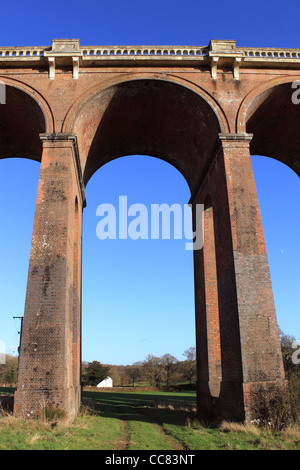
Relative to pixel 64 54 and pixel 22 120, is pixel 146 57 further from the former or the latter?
pixel 22 120

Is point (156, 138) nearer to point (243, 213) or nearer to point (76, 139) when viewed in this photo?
point (76, 139)

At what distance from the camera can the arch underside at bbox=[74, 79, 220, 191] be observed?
14.9m

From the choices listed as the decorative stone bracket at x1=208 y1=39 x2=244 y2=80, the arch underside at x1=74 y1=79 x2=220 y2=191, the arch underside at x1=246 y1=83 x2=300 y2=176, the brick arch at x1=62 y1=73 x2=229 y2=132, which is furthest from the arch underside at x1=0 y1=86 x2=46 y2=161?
the arch underside at x1=246 y1=83 x2=300 y2=176

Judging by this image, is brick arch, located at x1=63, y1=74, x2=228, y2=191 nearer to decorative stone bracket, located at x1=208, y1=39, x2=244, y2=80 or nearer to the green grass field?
decorative stone bracket, located at x1=208, y1=39, x2=244, y2=80

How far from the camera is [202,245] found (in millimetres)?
16516

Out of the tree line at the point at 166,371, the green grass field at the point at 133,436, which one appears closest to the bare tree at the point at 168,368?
the tree line at the point at 166,371

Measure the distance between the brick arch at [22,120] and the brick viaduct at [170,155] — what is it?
61 mm

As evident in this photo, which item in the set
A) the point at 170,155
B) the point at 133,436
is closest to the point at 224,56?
the point at 170,155

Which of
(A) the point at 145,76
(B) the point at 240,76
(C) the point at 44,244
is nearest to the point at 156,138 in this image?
(A) the point at 145,76

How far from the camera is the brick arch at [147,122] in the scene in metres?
A: 14.6

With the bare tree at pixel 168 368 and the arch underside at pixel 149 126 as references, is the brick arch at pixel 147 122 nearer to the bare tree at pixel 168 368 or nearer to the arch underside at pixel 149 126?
the arch underside at pixel 149 126

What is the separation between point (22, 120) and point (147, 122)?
5328 millimetres

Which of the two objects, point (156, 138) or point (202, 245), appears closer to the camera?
point (202, 245)
